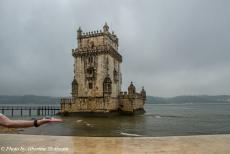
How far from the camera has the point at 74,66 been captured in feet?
181

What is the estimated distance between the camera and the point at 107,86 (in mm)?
50688

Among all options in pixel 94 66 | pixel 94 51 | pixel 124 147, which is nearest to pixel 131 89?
pixel 94 66

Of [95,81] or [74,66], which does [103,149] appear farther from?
[74,66]

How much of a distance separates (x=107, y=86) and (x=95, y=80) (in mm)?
3143

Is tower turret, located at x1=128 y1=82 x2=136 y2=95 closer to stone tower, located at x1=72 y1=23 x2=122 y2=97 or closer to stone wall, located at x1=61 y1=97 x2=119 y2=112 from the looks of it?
stone tower, located at x1=72 y1=23 x2=122 y2=97

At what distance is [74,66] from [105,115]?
13873 mm

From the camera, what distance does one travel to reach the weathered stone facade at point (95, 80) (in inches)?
1994

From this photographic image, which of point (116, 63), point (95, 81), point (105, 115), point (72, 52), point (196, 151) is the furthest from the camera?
point (116, 63)

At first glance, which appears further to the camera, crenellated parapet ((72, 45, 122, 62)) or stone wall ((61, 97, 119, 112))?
crenellated parapet ((72, 45, 122, 62))

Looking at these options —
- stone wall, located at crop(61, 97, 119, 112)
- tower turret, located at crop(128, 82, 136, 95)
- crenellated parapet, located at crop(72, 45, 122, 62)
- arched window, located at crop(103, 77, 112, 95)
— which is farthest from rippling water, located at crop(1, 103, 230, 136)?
crenellated parapet, located at crop(72, 45, 122, 62)

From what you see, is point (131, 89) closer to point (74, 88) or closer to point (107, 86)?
point (107, 86)

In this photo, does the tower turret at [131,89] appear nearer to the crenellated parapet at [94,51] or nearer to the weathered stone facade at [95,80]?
the weathered stone facade at [95,80]

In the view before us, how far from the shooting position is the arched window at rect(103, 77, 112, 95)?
5041 centimetres

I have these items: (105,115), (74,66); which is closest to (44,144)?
(105,115)
